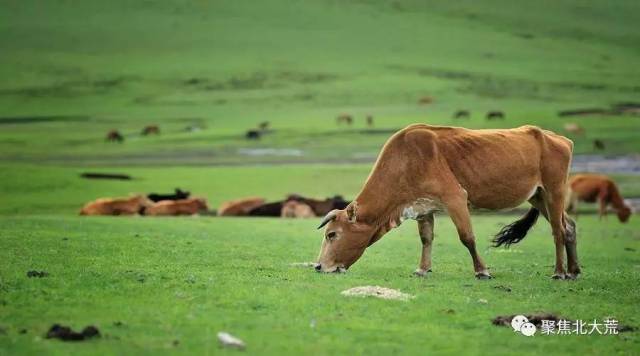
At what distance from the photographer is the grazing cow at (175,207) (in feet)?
84.2

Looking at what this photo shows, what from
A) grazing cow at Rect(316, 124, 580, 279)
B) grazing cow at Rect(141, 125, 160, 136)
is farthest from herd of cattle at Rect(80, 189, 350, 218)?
grazing cow at Rect(141, 125, 160, 136)

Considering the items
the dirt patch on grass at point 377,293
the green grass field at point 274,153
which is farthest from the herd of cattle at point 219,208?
the dirt patch on grass at point 377,293

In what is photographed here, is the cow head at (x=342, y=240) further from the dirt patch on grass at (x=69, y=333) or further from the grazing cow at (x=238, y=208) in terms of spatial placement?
the grazing cow at (x=238, y=208)

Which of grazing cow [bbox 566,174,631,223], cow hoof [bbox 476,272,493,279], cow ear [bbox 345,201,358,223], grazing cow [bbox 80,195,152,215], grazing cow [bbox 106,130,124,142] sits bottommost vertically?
grazing cow [bbox 106,130,124,142]

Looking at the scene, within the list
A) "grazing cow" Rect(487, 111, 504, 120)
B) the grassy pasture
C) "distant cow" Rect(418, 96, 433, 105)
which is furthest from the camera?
"distant cow" Rect(418, 96, 433, 105)

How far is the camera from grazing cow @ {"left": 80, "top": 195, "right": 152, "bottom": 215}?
24781 millimetres

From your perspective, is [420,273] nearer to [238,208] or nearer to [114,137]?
[238,208]

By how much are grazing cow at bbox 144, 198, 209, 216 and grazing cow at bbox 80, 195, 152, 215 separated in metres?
0.25

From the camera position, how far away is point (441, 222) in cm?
2552

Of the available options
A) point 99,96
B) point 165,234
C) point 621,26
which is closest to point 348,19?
point 621,26

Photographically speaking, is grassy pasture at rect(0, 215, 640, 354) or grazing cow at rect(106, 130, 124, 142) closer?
grassy pasture at rect(0, 215, 640, 354)

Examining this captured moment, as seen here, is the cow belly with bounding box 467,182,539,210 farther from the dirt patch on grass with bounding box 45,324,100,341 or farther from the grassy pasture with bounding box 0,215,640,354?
the dirt patch on grass with bounding box 45,324,100,341

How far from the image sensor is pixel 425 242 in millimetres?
13344

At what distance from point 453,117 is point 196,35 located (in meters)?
45.2
